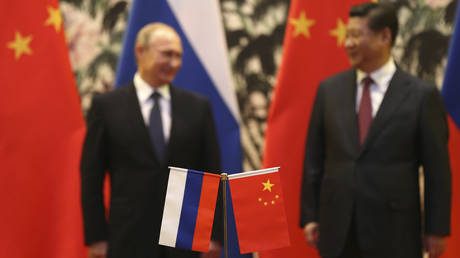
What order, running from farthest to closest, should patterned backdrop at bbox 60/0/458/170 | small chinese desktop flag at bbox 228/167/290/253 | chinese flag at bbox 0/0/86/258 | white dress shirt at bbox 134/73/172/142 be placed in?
patterned backdrop at bbox 60/0/458/170 < chinese flag at bbox 0/0/86/258 < white dress shirt at bbox 134/73/172/142 < small chinese desktop flag at bbox 228/167/290/253

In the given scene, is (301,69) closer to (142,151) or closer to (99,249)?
A: (142,151)

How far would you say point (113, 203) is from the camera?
103 inches

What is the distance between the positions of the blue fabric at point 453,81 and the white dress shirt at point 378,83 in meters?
0.44

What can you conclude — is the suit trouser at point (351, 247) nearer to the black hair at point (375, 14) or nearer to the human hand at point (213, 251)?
the human hand at point (213, 251)

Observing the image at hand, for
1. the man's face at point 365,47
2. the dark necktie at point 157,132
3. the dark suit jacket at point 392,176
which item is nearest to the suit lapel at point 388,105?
the dark suit jacket at point 392,176

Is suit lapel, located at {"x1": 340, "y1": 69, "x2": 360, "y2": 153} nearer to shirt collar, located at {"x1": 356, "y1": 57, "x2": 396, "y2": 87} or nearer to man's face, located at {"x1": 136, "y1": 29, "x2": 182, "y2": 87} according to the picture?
shirt collar, located at {"x1": 356, "y1": 57, "x2": 396, "y2": 87}

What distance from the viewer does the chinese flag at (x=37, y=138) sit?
3.06 meters

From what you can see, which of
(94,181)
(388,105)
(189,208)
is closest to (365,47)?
(388,105)

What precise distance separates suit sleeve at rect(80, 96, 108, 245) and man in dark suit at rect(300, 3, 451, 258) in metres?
0.90

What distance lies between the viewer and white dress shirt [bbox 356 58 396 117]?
256 centimetres

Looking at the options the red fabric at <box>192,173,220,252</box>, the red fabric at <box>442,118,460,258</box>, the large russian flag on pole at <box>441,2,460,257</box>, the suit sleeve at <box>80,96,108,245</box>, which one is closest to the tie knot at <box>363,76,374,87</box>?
the large russian flag on pole at <box>441,2,460,257</box>

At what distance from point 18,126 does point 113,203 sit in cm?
79

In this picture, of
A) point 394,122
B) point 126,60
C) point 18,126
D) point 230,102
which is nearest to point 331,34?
point 230,102

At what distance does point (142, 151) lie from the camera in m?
2.63
